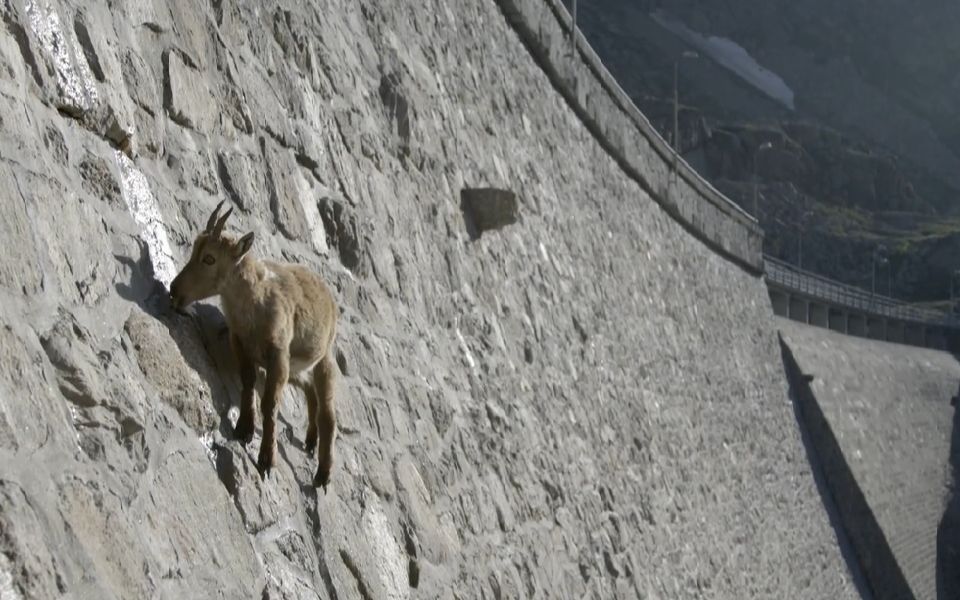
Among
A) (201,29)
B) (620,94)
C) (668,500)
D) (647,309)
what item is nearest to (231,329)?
(201,29)

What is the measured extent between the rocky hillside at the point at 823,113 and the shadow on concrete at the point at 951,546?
37.1 metres

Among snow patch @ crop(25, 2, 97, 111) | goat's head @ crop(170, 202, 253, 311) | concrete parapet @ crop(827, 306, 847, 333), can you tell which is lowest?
concrete parapet @ crop(827, 306, 847, 333)

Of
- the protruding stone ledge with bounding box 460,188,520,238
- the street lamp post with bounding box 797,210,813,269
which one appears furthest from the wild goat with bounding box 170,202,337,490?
the street lamp post with bounding box 797,210,813,269

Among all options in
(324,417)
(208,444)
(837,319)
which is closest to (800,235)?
(837,319)

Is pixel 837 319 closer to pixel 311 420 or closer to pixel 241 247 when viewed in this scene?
pixel 311 420

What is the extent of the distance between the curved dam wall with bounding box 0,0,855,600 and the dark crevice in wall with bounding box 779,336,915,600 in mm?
10495

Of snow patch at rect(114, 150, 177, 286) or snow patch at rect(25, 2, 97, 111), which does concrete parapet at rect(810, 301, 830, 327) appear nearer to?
snow patch at rect(114, 150, 177, 286)

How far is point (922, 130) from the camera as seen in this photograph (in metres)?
107

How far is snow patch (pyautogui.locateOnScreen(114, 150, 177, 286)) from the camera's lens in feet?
13.3

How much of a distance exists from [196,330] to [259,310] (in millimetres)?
208

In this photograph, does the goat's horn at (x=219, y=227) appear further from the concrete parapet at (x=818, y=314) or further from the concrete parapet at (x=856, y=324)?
the concrete parapet at (x=856, y=324)

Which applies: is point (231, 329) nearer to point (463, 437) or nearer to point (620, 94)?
point (463, 437)

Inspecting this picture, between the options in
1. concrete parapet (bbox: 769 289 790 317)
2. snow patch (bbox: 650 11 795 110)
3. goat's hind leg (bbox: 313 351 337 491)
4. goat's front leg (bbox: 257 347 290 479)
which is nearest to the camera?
goat's front leg (bbox: 257 347 290 479)

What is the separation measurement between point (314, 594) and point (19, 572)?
156cm
